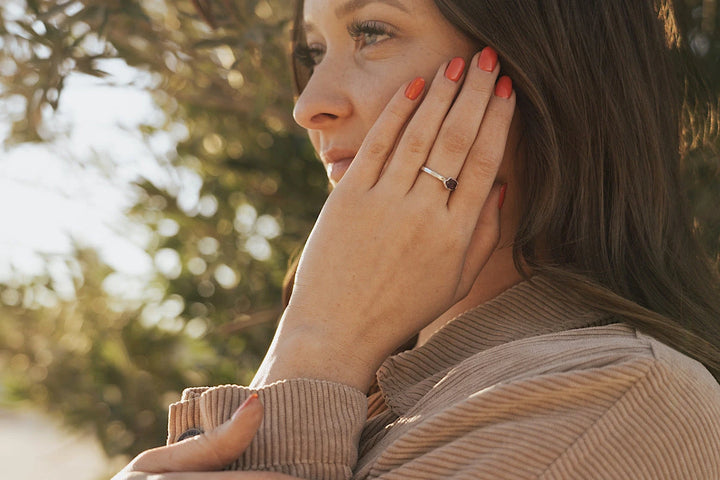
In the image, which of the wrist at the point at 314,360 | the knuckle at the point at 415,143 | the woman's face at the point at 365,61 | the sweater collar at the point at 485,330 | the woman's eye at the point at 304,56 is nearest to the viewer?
the wrist at the point at 314,360

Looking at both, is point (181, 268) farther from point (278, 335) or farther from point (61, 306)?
point (278, 335)

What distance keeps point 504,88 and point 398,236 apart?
41 centimetres

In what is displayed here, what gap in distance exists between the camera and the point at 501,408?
1.34 m

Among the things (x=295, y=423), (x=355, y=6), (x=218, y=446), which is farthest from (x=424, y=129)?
(x=218, y=446)

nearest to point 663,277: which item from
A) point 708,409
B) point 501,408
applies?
point 708,409

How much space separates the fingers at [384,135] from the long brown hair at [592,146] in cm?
19

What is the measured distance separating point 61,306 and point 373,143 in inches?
89.9

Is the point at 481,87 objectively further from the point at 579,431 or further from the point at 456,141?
the point at 579,431

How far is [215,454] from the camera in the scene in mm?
1386

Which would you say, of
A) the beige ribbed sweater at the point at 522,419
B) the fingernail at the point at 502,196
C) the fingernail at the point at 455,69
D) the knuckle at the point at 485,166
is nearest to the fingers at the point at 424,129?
the fingernail at the point at 455,69

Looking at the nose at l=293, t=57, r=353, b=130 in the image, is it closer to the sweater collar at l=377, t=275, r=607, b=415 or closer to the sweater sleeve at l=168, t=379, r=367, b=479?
the sweater collar at l=377, t=275, r=607, b=415

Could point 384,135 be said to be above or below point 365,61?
below

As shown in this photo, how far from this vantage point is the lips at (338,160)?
77.1 inches

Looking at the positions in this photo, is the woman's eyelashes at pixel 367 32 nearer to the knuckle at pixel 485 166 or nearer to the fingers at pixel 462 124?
the fingers at pixel 462 124
